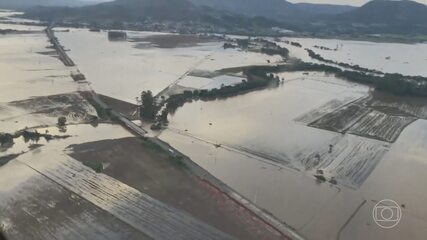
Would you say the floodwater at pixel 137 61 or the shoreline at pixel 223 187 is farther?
the floodwater at pixel 137 61

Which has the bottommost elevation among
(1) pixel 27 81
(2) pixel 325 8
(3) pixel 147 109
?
(1) pixel 27 81

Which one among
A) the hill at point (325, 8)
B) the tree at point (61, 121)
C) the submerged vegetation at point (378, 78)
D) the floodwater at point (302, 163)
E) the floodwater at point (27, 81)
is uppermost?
the hill at point (325, 8)

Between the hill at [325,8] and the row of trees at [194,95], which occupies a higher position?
the hill at [325,8]

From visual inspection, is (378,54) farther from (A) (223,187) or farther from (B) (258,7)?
(B) (258,7)

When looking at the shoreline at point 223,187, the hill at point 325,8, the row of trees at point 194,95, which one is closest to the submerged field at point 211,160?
the shoreline at point 223,187

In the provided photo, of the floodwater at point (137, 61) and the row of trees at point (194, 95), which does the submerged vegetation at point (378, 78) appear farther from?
the floodwater at point (137, 61)

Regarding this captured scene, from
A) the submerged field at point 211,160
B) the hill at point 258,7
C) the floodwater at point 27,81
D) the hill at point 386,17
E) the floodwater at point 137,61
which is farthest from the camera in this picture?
the hill at point 258,7

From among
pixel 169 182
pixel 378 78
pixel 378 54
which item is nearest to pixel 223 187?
pixel 169 182

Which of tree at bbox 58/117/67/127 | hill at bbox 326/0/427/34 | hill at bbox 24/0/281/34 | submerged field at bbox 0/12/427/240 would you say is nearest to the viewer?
submerged field at bbox 0/12/427/240

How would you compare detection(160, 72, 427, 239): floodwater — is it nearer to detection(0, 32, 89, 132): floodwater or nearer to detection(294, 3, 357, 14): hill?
detection(0, 32, 89, 132): floodwater

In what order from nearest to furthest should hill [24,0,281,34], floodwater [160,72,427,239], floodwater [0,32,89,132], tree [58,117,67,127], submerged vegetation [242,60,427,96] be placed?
1. floodwater [160,72,427,239]
2. tree [58,117,67,127]
3. floodwater [0,32,89,132]
4. submerged vegetation [242,60,427,96]
5. hill [24,0,281,34]

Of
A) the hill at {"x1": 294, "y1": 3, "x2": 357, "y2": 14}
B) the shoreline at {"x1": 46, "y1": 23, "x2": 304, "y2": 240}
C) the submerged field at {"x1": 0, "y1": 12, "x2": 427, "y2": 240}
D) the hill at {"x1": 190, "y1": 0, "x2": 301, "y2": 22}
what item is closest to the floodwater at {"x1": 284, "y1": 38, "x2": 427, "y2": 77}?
the submerged field at {"x1": 0, "y1": 12, "x2": 427, "y2": 240}

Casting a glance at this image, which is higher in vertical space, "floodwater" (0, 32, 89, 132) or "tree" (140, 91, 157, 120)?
"tree" (140, 91, 157, 120)
